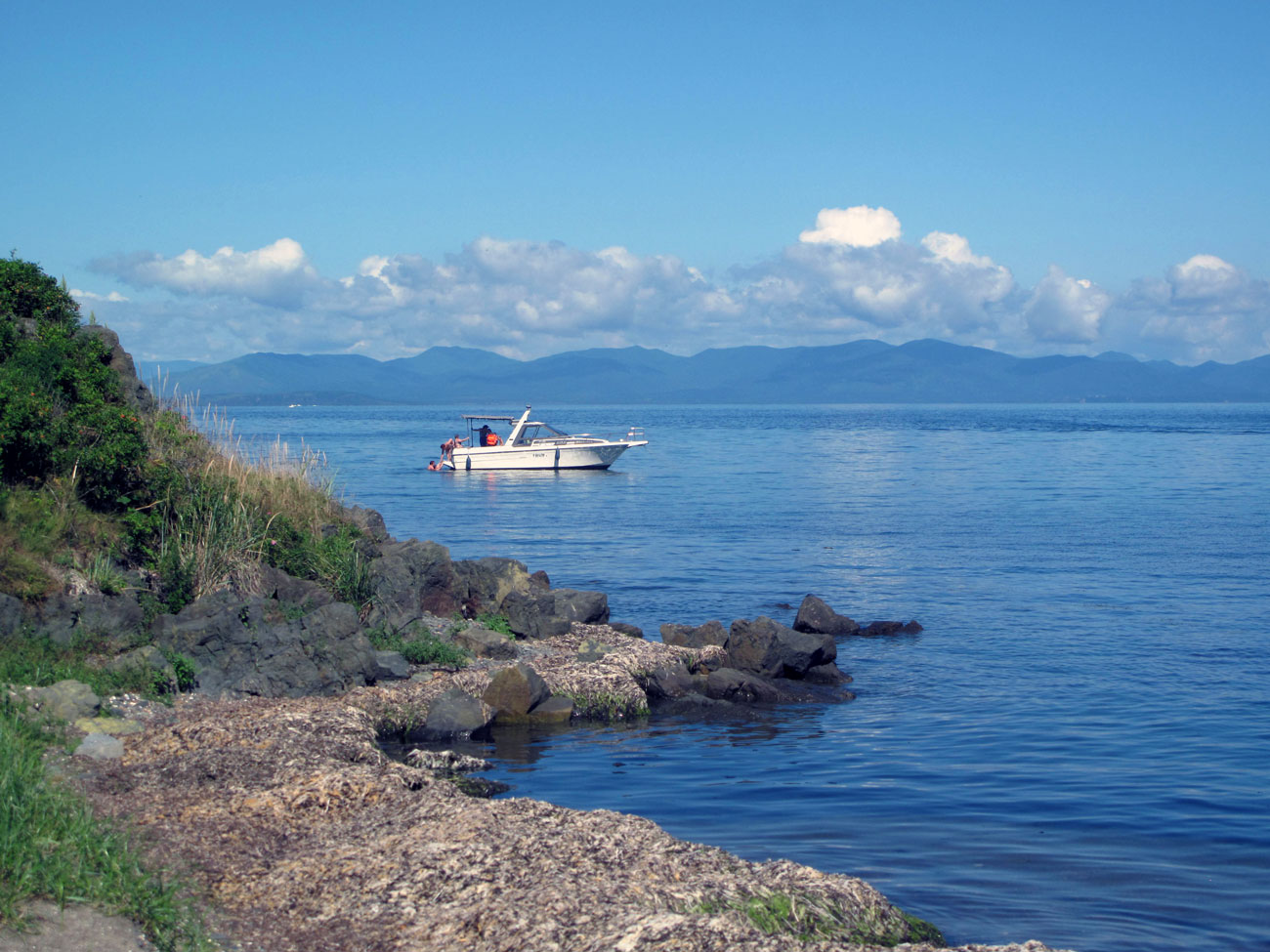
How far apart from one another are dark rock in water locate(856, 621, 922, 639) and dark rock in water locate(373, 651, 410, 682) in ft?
27.7

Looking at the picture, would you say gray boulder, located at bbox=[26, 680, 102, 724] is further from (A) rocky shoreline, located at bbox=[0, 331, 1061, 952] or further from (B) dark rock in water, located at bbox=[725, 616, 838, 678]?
(B) dark rock in water, located at bbox=[725, 616, 838, 678]

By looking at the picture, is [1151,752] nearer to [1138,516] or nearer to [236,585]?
[236,585]

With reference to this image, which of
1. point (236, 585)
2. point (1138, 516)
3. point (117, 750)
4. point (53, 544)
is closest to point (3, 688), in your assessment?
point (117, 750)

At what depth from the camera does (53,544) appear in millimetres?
11898

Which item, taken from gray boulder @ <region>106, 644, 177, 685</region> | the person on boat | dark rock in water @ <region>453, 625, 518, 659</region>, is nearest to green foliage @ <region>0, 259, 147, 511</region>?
gray boulder @ <region>106, 644, 177, 685</region>

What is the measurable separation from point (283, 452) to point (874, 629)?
9802 millimetres

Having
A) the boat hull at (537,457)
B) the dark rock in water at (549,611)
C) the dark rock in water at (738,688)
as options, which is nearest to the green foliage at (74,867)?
the dark rock in water at (738,688)

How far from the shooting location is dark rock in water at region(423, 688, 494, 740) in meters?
11.5

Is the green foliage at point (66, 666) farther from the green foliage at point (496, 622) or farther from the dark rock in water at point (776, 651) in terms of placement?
the dark rock in water at point (776, 651)

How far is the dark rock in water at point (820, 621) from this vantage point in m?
18.0

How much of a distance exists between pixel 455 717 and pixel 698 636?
5622 millimetres

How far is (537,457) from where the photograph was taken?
5416cm

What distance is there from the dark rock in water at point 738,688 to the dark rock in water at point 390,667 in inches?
149

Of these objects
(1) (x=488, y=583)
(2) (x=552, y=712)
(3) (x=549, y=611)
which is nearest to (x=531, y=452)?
(1) (x=488, y=583)
